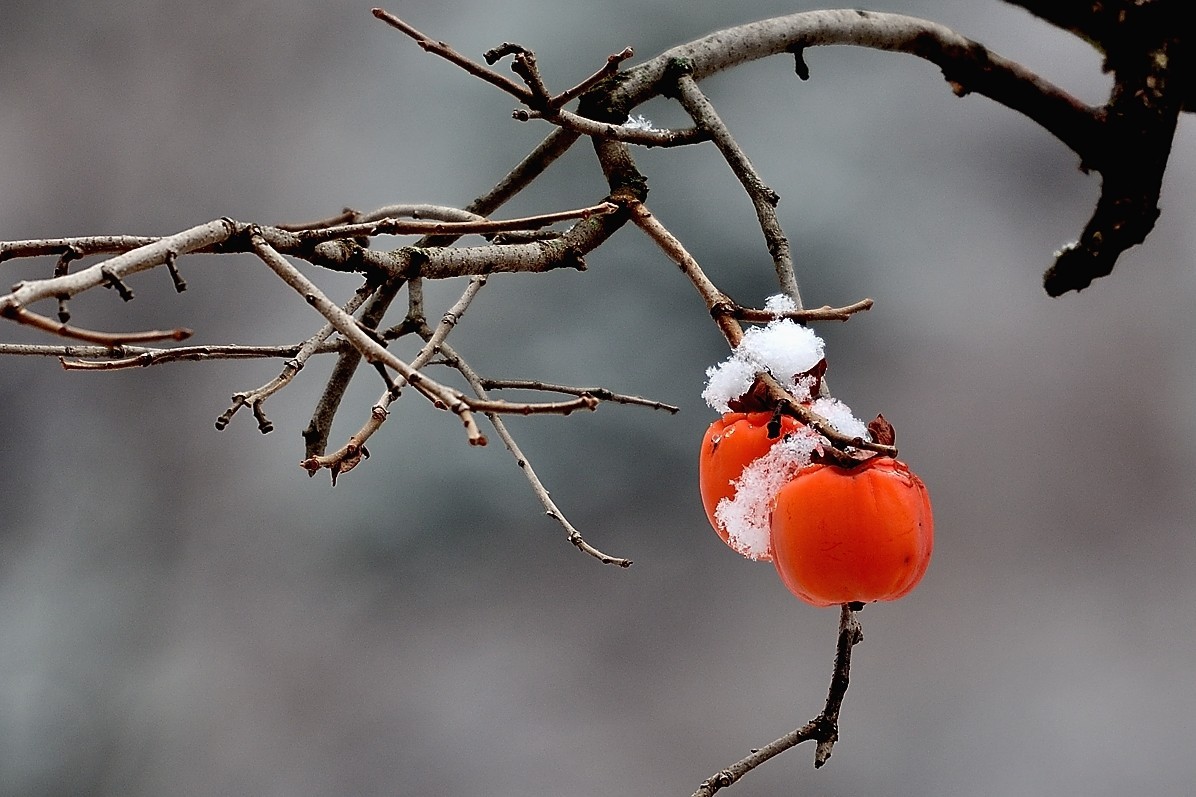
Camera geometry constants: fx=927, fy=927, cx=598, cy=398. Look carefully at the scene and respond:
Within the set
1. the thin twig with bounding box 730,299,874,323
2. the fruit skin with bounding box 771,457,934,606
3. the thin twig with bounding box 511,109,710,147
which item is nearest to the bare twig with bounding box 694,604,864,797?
the fruit skin with bounding box 771,457,934,606

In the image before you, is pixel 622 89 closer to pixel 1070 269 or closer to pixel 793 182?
pixel 1070 269

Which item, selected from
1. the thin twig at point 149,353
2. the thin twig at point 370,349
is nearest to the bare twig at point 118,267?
the thin twig at point 370,349

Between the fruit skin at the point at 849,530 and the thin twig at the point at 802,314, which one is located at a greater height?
the thin twig at the point at 802,314

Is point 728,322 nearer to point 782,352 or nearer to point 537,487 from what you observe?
point 782,352

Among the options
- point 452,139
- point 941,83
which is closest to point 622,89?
point 452,139

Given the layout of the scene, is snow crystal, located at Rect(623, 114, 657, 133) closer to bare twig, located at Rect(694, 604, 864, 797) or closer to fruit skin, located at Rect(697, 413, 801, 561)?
fruit skin, located at Rect(697, 413, 801, 561)

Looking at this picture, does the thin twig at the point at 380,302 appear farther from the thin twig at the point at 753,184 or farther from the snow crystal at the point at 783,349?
the snow crystal at the point at 783,349
